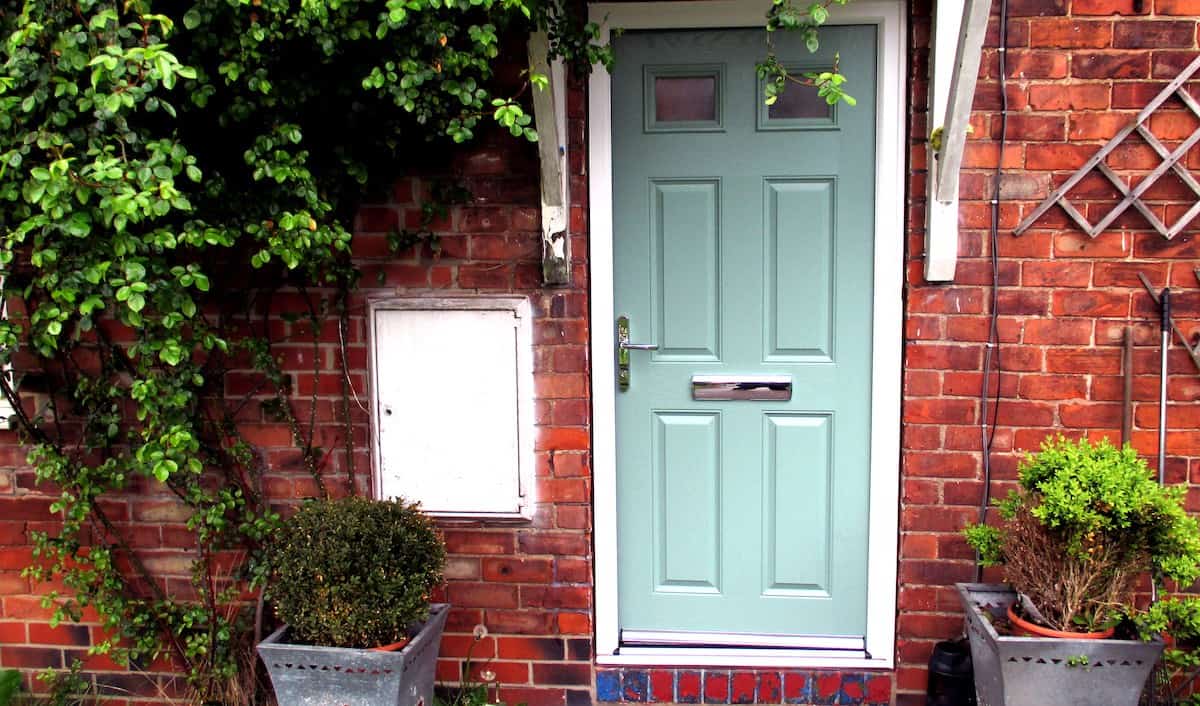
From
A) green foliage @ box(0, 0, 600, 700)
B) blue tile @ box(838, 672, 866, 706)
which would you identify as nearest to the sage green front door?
blue tile @ box(838, 672, 866, 706)

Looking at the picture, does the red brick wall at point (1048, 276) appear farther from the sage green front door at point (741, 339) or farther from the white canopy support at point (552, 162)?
the white canopy support at point (552, 162)

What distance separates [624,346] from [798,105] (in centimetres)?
99

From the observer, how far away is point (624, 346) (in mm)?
3068

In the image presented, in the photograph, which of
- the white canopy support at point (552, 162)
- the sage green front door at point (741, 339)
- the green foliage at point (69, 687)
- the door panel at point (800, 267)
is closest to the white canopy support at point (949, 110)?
the sage green front door at point (741, 339)

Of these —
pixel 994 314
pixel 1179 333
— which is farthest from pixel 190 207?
pixel 1179 333

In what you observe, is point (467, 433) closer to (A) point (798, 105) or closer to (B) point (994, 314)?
(A) point (798, 105)

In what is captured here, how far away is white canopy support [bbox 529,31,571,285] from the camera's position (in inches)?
104

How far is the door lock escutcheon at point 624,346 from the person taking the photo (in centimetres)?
307

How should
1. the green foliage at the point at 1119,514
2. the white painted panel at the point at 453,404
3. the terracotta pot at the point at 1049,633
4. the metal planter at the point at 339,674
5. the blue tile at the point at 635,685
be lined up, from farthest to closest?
the blue tile at the point at 635,685
the white painted panel at the point at 453,404
the metal planter at the point at 339,674
the terracotta pot at the point at 1049,633
the green foliage at the point at 1119,514

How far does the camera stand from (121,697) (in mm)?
3230

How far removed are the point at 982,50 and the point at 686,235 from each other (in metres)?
1.07

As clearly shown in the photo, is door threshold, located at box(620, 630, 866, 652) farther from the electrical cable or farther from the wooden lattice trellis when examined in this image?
the wooden lattice trellis

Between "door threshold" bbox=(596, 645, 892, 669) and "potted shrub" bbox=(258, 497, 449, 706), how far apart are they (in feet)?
2.75

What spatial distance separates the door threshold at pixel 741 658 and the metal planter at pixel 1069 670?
0.66 meters
